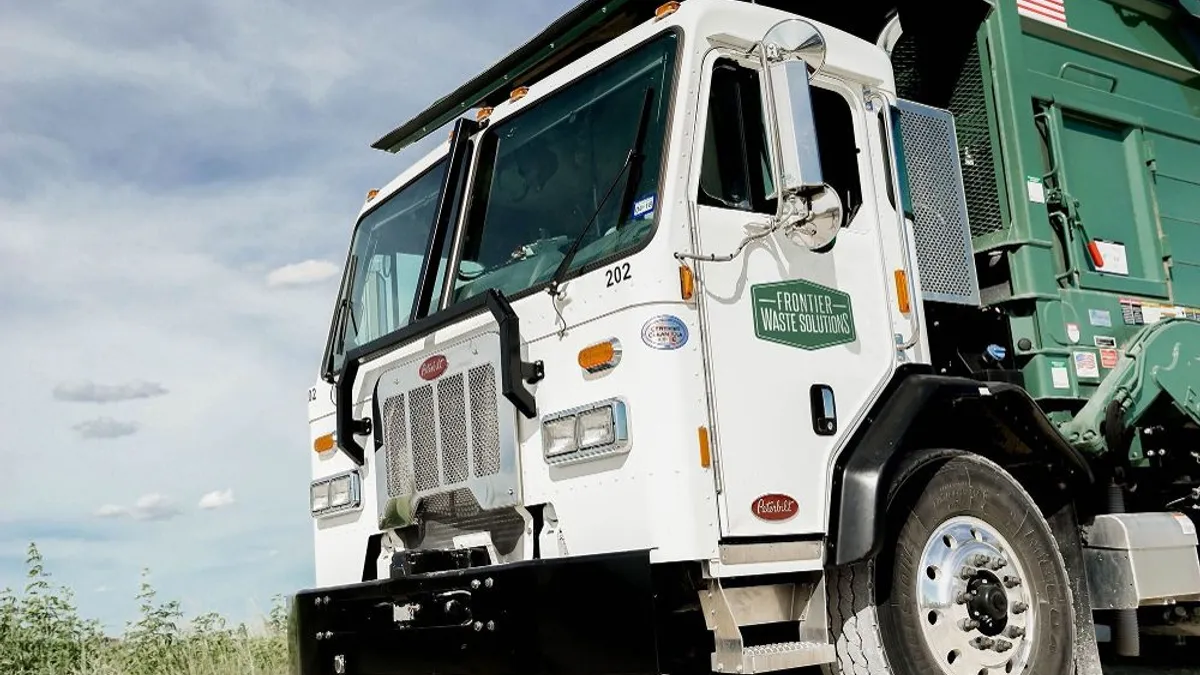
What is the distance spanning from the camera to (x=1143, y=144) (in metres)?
6.39

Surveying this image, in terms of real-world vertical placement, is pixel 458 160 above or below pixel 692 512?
above

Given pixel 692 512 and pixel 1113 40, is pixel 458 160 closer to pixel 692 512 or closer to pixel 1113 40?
pixel 692 512

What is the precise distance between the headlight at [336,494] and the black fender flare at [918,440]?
2.05 m

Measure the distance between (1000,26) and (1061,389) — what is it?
169cm

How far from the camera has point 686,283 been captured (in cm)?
408

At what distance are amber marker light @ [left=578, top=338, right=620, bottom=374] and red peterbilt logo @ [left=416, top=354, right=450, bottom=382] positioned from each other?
729 millimetres

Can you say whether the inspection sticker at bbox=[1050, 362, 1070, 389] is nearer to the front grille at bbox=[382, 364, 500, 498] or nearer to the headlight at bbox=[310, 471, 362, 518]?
the front grille at bbox=[382, 364, 500, 498]

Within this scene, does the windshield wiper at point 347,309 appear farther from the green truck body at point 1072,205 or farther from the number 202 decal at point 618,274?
the green truck body at point 1072,205

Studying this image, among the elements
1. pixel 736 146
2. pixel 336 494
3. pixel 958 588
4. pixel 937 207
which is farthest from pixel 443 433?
pixel 937 207

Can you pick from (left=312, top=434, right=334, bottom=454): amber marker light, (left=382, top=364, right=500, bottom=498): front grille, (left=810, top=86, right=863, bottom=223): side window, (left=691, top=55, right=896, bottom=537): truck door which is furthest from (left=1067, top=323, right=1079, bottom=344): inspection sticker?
(left=312, top=434, right=334, bottom=454): amber marker light

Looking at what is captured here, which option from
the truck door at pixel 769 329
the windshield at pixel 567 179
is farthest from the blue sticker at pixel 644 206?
the truck door at pixel 769 329

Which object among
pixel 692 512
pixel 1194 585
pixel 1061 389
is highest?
pixel 1061 389

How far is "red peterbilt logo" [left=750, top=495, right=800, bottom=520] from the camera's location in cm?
410

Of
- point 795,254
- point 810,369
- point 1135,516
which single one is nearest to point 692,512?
point 810,369
